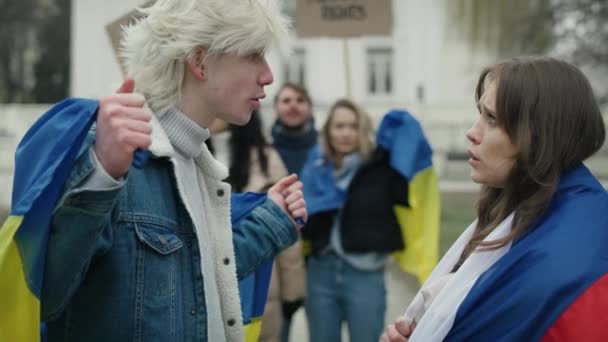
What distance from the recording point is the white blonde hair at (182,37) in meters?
2.11

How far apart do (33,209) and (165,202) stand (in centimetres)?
38

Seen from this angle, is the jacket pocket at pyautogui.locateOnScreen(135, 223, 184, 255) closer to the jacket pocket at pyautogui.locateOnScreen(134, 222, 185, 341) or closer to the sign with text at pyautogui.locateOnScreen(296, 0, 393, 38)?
the jacket pocket at pyautogui.locateOnScreen(134, 222, 185, 341)

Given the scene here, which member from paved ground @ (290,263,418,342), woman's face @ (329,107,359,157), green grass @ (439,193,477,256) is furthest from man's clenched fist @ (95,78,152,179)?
green grass @ (439,193,477,256)

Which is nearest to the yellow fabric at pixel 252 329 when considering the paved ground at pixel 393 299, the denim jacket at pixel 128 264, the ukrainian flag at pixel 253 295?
the ukrainian flag at pixel 253 295

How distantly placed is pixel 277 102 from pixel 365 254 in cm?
134

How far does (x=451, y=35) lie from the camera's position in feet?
95.1

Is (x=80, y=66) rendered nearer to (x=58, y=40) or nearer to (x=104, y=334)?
(x=58, y=40)

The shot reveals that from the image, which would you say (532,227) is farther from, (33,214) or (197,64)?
(33,214)

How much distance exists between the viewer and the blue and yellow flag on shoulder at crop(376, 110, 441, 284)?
5.28 m

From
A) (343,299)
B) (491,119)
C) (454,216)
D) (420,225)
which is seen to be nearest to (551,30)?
(454,216)

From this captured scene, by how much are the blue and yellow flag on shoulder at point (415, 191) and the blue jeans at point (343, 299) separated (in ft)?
0.74

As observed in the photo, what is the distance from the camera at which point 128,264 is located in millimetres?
1983

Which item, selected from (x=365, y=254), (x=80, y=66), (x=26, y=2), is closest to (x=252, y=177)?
(x=365, y=254)

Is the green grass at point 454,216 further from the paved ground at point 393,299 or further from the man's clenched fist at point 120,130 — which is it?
the man's clenched fist at point 120,130
